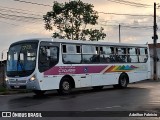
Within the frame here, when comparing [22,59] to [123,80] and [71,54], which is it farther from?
[123,80]

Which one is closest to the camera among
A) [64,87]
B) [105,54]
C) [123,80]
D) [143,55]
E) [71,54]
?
[64,87]

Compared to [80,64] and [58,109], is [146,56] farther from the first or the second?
[58,109]

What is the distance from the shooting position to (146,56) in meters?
29.5

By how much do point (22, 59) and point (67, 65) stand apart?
265 cm

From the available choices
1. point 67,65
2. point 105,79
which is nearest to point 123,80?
point 105,79

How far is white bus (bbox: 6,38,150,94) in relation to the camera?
20.8 meters

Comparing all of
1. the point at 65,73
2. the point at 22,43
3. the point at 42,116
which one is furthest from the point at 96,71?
the point at 42,116

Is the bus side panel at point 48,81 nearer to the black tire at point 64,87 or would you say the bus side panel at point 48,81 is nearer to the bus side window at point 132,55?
the black tire at point 64,87

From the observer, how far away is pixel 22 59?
21.1m

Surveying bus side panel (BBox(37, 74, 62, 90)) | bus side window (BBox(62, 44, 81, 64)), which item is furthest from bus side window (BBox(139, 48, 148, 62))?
bus side panel (BBox(37, 74, 62, 90))

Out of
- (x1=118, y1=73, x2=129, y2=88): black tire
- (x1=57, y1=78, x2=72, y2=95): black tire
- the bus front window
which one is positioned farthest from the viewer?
(x1=118, y1=73, x2=129, y2=88): black tire

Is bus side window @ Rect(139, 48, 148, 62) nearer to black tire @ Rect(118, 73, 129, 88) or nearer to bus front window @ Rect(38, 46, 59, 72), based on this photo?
black tire @ Rect(118, 73, 129, 88)

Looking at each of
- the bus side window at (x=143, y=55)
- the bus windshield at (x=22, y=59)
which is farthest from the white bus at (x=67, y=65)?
the bus side window at (x=143, y=55)

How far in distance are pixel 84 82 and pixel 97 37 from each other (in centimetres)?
1321
